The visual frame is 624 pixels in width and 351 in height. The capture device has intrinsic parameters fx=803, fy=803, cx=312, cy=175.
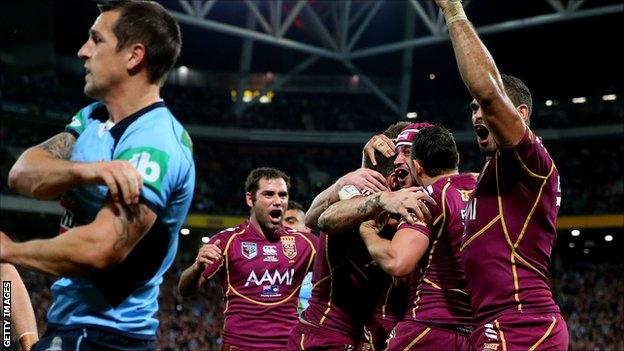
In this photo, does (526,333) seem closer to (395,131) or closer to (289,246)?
(395,131)

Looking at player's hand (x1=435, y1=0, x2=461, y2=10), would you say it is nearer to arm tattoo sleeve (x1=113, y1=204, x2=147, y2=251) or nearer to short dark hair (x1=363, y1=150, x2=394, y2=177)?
short dark hair (x1=363, y1=150, x2=394, y2=177)

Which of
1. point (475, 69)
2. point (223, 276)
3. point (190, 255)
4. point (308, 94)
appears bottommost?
point (190, 255)

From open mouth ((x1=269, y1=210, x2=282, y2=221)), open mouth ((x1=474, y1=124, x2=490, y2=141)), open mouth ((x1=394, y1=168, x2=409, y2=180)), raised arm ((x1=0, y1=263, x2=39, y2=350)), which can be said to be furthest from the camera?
open mouth ((x1=269, y1=210, x2=282, y2=221))

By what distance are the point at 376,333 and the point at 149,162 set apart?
9.26ft

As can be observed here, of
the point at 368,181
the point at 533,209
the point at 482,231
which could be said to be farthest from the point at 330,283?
the point at 533,209

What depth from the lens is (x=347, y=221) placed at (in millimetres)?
4926

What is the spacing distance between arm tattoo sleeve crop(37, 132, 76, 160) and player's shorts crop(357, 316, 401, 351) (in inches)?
108

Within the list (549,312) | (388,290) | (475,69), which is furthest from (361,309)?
(475,69)

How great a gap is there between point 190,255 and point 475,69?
32923 millimetres

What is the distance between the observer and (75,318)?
313cm

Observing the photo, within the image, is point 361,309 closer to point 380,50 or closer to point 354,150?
point 380,50

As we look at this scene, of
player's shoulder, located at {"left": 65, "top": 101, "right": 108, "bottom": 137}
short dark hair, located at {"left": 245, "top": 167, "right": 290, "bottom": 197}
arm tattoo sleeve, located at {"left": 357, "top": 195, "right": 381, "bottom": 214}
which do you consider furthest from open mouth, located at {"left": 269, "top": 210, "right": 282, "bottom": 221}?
player's shoulder, located at {"left": 65, "top": 101, "right": 108, "bottom": 137}

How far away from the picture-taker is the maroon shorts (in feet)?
13.2

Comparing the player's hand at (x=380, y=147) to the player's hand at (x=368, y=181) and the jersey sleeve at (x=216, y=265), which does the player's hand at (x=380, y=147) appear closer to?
the player's hand at (x=368, y=181)
